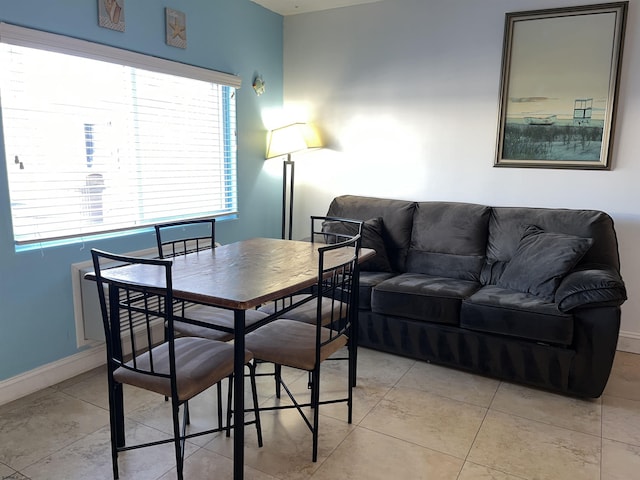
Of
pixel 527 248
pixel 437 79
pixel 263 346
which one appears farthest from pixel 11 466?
pixel 437 79

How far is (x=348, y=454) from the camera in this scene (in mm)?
2191

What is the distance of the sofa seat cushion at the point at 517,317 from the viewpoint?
8.75 feet

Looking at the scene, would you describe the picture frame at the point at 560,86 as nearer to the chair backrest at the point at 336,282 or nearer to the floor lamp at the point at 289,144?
the floor lamp at the point at 289,144

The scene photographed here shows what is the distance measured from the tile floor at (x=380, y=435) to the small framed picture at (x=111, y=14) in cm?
210

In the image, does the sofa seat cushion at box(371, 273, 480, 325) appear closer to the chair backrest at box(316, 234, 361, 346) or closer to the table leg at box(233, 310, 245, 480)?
the chair backrest at box(316, 234, 361, 346)

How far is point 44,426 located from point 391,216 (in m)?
2.63

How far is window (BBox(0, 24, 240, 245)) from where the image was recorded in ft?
8.34

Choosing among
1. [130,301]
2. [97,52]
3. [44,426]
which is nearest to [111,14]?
[97,52]

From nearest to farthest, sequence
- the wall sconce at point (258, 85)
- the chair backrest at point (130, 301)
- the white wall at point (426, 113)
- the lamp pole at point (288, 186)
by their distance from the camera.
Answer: the chair backrest at point (130, 301) < the white wall at point (426, 113) < the wall sconce at point (258, 85) < the lamp pole at point (288, 186)

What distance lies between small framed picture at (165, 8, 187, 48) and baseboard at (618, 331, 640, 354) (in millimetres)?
3709

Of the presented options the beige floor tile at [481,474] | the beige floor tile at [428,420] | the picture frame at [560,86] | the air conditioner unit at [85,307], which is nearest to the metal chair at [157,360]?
the beige floor tile at [428,420]

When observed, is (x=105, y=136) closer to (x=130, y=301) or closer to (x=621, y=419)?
(x=130, y=301)

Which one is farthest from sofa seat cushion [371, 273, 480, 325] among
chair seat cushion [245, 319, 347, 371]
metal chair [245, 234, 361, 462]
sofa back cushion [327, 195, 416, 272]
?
chair seat cushion [245, 319, 347, 371]

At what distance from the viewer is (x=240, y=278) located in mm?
2068
